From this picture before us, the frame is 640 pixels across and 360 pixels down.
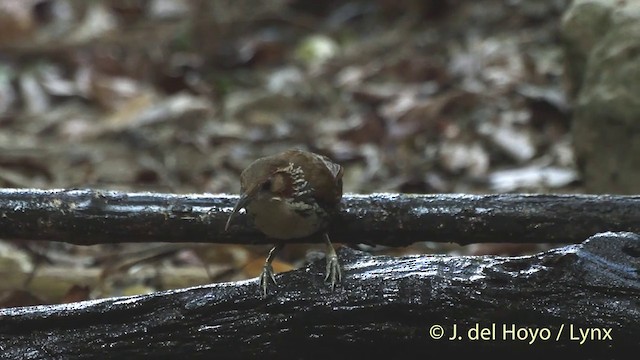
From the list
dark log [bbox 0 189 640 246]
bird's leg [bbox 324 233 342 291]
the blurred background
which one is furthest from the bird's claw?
the blurred background

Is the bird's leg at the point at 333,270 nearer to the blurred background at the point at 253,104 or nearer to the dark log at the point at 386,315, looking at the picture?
the dark log at the point at 386,315

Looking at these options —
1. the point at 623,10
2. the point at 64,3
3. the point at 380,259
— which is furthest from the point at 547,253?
the point at 64,3

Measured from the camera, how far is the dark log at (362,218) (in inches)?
104

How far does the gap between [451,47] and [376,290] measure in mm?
6359

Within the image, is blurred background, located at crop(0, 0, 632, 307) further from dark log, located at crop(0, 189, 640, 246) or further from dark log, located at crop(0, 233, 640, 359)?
dark log, located at crop(0, 233, 640, 359)

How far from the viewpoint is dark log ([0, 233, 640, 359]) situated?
2100mm

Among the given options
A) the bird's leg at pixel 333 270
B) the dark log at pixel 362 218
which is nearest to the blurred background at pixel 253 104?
the dark log at pixel 362 218

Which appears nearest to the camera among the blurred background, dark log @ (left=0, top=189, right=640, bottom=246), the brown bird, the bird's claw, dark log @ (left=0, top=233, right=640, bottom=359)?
dark log @ (left=0, top=233, right=640, bottom=359)

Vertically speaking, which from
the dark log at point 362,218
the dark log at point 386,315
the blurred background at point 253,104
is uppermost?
the blurred background at point 253,104

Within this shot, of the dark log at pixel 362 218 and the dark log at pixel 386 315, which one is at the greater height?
the dark log at pixel 362 218

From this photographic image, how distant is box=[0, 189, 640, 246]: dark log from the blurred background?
78 centimetres

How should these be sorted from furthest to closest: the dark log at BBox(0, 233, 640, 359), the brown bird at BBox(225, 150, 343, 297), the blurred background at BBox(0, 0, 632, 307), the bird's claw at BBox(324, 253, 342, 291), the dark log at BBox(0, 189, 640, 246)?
the blurred background at BBox(0, 0, 632, 307)
the dark log at BBox(0, 189, 640, 246)
the brown bird at BBox(225, 150, 343, 297)
the bird's claw at BBox(324, 253, 342, 291)
the dark log at BBox(0, 233, 640, 359)

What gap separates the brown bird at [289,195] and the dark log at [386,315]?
0.17 metres

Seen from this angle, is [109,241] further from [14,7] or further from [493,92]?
[14,7]
